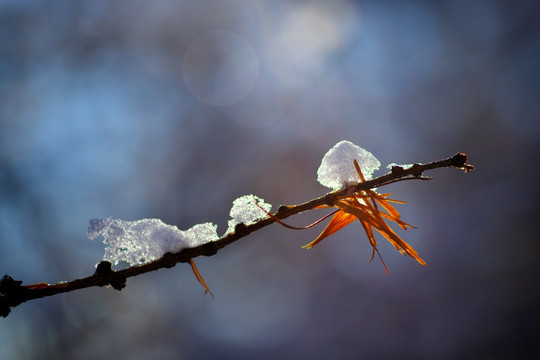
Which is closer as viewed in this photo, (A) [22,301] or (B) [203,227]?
(A) [22,301]

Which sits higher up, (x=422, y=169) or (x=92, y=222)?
(x=92, y=222)

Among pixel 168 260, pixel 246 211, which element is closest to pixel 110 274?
pixel 168 260

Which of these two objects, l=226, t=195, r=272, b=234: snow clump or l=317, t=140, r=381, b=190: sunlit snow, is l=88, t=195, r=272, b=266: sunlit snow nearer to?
l=226, t=195, r=272, b=234: snow clump

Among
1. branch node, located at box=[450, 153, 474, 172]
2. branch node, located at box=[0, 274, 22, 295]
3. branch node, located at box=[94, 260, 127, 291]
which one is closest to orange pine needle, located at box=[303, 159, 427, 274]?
branch node, located at box=[450, 153, 474, 172]

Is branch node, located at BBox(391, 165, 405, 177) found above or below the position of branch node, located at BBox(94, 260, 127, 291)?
below

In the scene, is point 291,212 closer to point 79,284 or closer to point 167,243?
point 167,243

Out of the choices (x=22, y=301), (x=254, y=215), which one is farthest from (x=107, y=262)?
(x=254, y=215)

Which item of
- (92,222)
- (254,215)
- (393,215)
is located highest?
(92,222)

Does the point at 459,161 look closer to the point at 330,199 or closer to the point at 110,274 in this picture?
the point at 330,199

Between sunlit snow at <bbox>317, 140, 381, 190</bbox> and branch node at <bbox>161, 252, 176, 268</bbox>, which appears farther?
sunlit snow at <bbox>317, 140, 381, 190</bbox>
